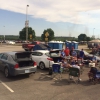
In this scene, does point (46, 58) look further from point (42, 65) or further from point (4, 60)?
point (4, 60)

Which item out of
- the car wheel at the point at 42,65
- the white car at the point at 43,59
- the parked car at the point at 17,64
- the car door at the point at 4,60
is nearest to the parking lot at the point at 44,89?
the parked car at the point at 17,64

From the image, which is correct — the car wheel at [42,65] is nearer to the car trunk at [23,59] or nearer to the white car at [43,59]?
the white car at [43,59]

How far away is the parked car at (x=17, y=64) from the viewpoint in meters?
8.79

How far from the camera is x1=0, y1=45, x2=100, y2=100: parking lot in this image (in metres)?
6.48

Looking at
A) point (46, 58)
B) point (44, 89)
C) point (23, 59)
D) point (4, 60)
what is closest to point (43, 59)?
point (46, 58)

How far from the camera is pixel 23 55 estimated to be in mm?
9234

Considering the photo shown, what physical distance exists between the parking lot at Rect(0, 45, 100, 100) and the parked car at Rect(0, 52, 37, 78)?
1.47ft

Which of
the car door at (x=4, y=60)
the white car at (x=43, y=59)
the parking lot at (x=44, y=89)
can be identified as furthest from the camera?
the white car at (x=43, y=59)

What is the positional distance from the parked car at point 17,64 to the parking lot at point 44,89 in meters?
0.45

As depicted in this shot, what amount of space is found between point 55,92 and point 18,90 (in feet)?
5.45

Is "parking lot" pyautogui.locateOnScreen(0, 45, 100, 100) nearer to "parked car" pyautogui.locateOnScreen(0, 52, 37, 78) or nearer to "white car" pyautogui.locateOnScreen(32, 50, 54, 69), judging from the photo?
"parked car" pyautogui.locateOnScreen(0, 52, 37, 78)

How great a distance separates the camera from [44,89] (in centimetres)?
743

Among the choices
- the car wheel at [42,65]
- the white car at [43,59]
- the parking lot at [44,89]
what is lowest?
the parking lot at [44,89]

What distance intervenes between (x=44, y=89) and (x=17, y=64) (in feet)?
7.46
